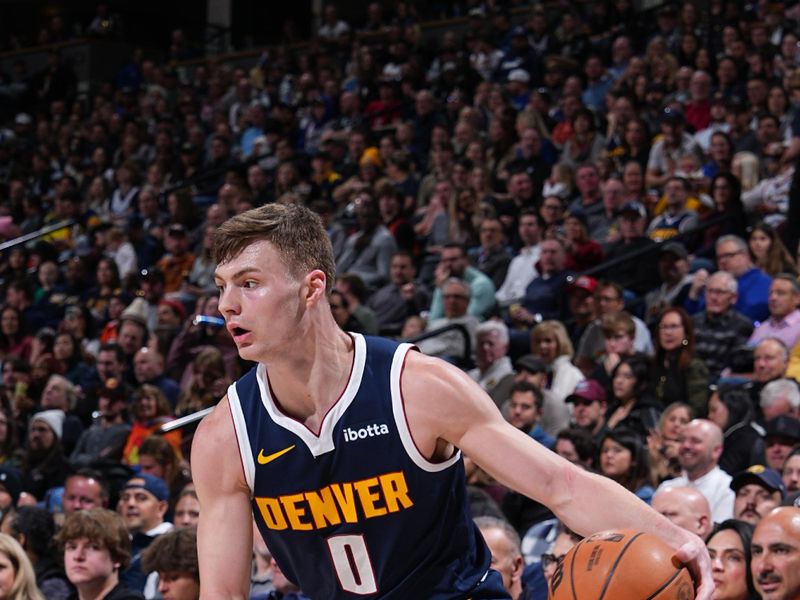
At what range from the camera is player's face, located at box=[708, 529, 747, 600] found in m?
5.60

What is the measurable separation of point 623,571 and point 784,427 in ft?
15.1

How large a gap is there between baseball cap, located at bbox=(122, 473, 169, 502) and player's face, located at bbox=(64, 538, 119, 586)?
1.14 metres

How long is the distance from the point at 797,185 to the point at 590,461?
11.9ft

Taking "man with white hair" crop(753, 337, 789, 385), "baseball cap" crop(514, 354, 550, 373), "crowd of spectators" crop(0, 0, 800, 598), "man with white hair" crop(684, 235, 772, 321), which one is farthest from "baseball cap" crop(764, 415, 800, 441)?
"man with white hair" crop(684, 235, 772, 321)

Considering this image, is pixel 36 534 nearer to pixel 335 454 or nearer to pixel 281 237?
pixel 335 454

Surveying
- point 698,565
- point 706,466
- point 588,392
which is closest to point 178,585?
point 706,466

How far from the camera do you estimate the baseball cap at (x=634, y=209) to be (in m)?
10.6

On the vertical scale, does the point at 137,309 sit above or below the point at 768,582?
below

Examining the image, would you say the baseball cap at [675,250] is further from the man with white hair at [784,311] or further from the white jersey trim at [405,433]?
the white jersey trim at [405,433]

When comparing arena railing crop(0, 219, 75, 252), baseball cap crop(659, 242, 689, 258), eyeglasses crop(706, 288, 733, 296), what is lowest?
arena railing crop(0, 219, 75, 252)

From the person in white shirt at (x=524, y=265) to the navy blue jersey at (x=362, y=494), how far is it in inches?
298

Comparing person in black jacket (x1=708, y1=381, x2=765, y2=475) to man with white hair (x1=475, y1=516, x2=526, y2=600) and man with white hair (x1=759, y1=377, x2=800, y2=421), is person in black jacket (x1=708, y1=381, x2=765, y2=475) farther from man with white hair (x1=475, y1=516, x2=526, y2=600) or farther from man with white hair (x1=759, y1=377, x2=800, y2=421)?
man with white hair (x1=475, y1=516, x2=526, y2=600)

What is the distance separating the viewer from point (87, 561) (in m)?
6.22

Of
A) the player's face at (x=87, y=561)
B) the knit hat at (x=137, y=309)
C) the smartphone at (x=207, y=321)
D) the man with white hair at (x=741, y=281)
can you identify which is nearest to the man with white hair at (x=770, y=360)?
the man with white hair at (x=741, y=281)
